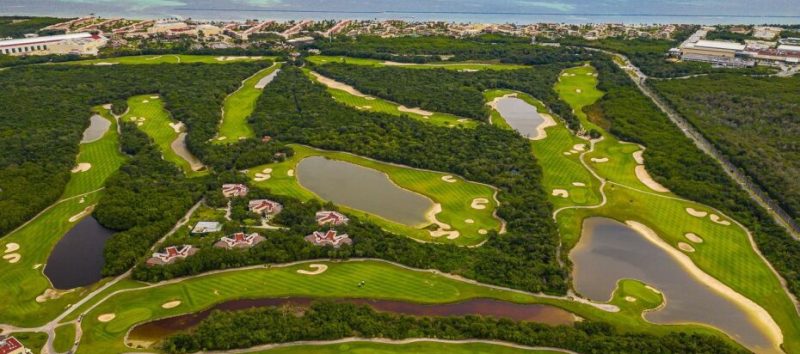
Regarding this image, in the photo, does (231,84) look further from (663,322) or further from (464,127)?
(663,322)

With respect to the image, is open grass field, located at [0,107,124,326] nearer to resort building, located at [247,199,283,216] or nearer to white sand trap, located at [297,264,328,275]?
resort building, located at [247,199,283,216]

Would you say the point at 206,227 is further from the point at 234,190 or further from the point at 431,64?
the point at 431,64

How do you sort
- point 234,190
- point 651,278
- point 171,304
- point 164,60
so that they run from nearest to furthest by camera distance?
point 171,304, point 651,278, point 234,190, point 164,60

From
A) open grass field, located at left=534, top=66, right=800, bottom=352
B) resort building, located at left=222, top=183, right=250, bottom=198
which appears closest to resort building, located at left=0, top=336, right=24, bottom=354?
resort building, located at left=222, top=183, right=250, bottom=198

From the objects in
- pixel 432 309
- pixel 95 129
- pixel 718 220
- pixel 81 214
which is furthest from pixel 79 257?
pixel 718 220

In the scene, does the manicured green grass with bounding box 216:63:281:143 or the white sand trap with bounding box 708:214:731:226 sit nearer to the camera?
the white sand trap with bounding box 708:214:731:226

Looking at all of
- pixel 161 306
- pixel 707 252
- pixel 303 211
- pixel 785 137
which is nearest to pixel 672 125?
pixel 785 137
